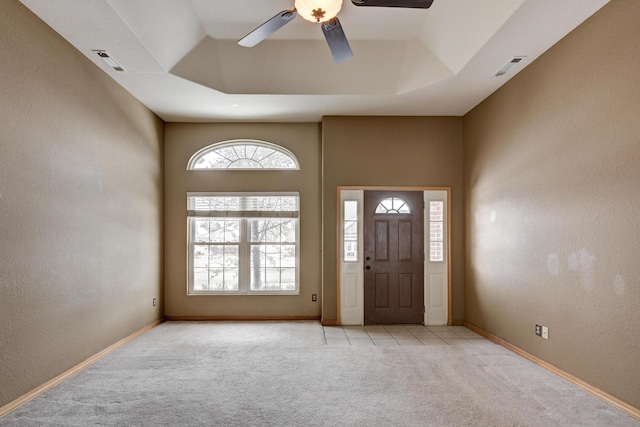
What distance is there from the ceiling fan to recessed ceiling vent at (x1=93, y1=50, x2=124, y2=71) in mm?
1497

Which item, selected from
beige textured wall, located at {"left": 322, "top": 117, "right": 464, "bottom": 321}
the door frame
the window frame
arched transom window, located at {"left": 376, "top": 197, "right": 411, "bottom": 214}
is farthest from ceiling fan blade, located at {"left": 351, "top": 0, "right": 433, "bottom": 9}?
the window frame

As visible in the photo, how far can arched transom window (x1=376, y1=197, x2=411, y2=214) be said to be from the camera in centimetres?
602

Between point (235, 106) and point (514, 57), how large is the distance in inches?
132

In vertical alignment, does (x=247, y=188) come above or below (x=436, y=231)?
above

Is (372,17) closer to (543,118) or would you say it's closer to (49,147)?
(543,118)

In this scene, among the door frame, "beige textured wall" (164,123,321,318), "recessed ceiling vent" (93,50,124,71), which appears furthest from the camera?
"beige textured wall" (164,123,321,318)

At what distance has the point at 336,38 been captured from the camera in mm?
3365

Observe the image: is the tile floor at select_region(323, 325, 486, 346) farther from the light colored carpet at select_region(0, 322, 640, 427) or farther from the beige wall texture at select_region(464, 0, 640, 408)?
the beige wall texture at select_region(464, 0, 640, 408)

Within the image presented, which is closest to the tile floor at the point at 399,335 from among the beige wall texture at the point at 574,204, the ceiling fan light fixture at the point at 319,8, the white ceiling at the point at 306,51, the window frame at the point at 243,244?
the beige wall texture at the point at 574,204

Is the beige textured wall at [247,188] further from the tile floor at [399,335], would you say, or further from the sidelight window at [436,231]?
the sidelight window at [436,231]

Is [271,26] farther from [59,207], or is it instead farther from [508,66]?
[508,66]

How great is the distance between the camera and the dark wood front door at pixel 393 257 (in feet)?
19.5

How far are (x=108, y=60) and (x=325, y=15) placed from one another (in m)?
2.39

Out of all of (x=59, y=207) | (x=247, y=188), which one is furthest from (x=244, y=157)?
(x=59, y=207)
